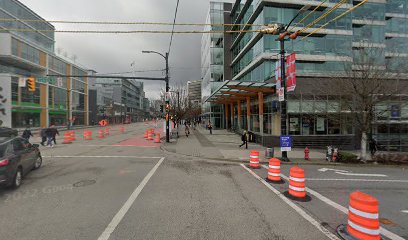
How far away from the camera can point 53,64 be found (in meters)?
46.1

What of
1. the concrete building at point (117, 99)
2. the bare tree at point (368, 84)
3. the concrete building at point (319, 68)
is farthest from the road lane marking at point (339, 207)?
the concrete building at point (117, 99)

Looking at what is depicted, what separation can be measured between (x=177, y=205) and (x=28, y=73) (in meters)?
51.0

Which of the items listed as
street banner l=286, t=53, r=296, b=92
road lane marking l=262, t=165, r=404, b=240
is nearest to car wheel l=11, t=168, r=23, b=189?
road lane marking l=262, t=165, r=404, b=240

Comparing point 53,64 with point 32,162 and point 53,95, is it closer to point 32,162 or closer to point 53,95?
point 53,95

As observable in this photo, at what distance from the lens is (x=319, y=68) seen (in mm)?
20938

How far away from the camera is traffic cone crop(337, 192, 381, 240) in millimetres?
3584

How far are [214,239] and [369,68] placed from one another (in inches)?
536

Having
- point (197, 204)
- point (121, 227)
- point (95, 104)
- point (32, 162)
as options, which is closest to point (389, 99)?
point (197, 204)

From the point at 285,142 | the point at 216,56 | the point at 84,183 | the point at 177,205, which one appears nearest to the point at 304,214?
the point at 177,205

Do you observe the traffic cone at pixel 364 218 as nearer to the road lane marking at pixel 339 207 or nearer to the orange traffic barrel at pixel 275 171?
the road lane marking at pixel 339 207

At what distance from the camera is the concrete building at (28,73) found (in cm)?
3269

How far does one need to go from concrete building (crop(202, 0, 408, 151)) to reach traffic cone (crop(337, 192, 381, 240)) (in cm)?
1139

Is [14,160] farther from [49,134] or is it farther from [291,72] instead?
[291,72]

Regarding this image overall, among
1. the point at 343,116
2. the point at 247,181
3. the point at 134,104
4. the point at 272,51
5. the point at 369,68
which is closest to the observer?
the point at 247,181
